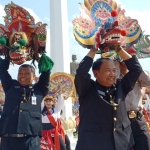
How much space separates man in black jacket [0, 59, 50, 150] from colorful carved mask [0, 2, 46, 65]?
0.44 ft

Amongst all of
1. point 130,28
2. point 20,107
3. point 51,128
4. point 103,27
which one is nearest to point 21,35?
point 20,107

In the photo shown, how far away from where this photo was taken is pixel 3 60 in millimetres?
3076

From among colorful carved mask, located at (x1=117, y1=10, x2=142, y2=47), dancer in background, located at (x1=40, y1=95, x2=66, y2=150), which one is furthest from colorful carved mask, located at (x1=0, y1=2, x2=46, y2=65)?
dancer in background, located at (x1=40, y1=95, x2=66, y2=150)

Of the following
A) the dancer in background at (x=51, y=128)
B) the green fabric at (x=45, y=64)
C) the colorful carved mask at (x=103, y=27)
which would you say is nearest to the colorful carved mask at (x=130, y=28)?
the colorful carved mask at (x=103, y=27)

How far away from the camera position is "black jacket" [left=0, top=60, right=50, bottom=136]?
9.19 ft

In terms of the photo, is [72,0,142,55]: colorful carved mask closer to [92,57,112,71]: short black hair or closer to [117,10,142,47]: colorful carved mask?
[117,10,142,47]: colorful carved mask

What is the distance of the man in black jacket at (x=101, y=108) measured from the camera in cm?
234

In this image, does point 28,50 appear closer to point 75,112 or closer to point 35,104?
point 35,104

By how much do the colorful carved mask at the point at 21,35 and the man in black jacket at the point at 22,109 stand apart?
0.14 metres

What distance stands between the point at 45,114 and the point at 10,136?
2.52 m

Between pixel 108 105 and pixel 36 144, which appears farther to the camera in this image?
pixel 36 144

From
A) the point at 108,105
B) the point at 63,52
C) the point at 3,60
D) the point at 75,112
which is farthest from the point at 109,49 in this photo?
the point at 75,112

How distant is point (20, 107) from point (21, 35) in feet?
2.39

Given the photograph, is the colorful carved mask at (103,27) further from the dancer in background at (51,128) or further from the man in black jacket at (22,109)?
the dancer in background at (51,128)
